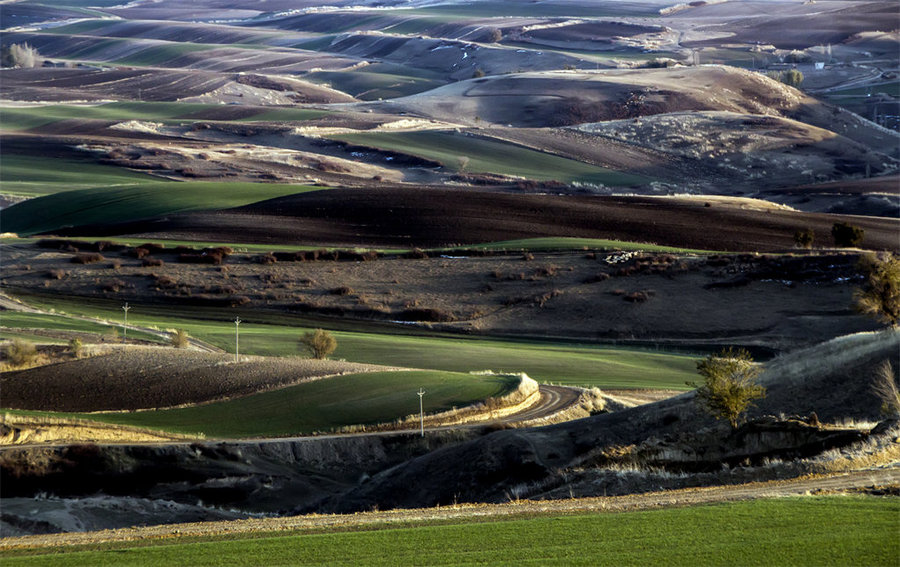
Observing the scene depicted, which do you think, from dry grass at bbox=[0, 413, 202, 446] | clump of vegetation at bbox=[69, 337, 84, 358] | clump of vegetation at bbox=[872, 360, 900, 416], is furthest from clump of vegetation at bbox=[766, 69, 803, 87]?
dry grass at bbox=[0, 413, 202, 446]

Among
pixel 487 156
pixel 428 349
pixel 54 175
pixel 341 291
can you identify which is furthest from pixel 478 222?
pixel 54 175

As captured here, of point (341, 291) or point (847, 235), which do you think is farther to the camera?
point (847, 235)

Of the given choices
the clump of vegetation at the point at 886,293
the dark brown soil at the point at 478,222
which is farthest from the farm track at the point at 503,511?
the dark brown soil at the point at 478,222

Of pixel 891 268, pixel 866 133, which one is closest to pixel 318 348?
pixel 891 268

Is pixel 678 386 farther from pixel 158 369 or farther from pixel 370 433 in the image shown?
pixel 158 369

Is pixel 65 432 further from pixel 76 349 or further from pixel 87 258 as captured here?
pixel 87 258

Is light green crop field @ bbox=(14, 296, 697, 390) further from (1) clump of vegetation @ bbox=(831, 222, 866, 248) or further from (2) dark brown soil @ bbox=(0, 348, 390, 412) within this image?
(1) clump of vegetation @ bbox=(831, 222, 866, 248)
